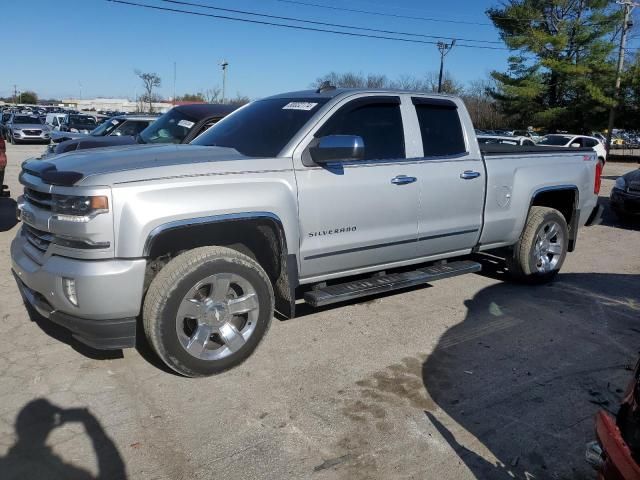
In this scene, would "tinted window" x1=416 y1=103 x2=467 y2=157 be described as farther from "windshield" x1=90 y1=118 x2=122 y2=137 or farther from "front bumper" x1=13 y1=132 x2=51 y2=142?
"front bumper" x1=13 y1=132 x2=51 y2=142

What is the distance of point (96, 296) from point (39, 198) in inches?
36.3

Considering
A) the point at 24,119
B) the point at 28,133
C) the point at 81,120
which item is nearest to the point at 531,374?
the point at 81,120

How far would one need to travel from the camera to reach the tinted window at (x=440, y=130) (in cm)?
513

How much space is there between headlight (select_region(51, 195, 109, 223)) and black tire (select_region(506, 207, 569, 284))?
14.3 ft

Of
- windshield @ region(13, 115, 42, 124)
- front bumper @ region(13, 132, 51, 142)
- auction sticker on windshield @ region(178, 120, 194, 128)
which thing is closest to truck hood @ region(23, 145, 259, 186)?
auction sticker on windshield @ region(178, 120, 194, 128)

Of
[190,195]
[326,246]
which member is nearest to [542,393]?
[326,246]

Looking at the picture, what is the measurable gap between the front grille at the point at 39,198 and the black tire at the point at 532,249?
456 centimetres

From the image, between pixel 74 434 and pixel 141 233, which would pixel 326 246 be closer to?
pixel 141 233

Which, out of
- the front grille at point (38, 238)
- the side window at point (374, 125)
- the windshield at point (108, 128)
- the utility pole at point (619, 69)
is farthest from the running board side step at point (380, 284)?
the utility pole at point (619, 69)

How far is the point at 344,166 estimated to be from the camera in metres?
4.40

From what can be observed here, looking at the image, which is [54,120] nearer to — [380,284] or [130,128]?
[130,128]

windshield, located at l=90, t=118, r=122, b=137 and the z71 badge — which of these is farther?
windshield, located at l=90, t=118, r=122, b=137

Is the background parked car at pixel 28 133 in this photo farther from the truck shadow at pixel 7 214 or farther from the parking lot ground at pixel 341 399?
the parking lot ground at pixel 341 399

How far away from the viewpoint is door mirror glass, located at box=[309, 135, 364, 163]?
161 inches
